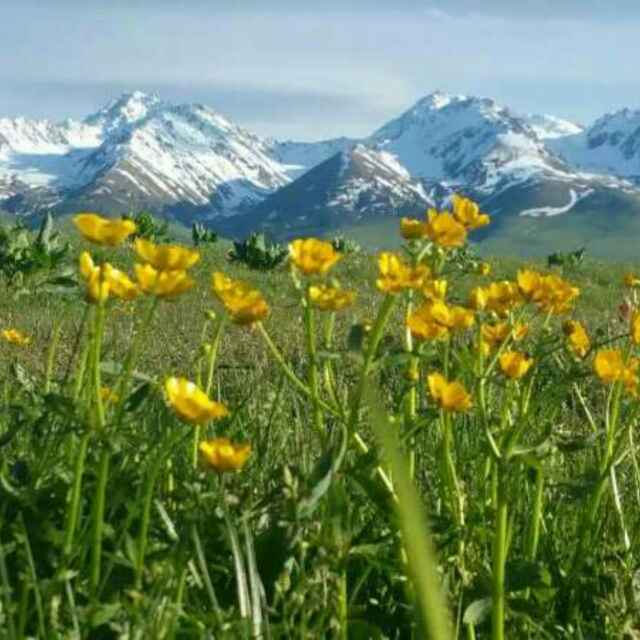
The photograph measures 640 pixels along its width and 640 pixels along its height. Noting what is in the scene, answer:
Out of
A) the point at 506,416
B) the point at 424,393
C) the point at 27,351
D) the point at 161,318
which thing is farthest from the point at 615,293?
the point at 506,416

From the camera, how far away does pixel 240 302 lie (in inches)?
75.1

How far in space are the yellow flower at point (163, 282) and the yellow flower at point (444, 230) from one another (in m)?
0.57

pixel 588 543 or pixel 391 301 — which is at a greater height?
pixel 391 301

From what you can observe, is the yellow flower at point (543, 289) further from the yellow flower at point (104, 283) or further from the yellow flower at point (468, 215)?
the yellow flower at point (104, 283)

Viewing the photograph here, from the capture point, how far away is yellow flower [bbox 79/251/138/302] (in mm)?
1787

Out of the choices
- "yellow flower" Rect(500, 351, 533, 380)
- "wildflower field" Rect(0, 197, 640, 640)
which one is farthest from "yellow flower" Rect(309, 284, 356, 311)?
"yellow flower" Rect(500, 351, 533, 380)

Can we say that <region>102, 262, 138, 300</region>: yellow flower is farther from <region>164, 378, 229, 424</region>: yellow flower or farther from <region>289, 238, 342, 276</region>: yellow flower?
<region>164, 378, 229, 424</region>: yellow flower

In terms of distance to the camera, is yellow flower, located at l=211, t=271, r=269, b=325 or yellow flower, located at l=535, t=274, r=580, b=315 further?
yellow flower, located at l=535, t=274, r=580, b=315

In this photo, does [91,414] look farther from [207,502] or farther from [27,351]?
[27,351]

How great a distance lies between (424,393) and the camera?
3664 mm

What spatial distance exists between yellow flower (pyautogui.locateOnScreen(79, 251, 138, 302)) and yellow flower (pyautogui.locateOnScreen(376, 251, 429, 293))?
0.46 metres

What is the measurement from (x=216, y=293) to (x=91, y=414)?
351 millimetres

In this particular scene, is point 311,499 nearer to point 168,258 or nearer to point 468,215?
point 168,258

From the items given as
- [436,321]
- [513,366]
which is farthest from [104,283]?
[513,366]
